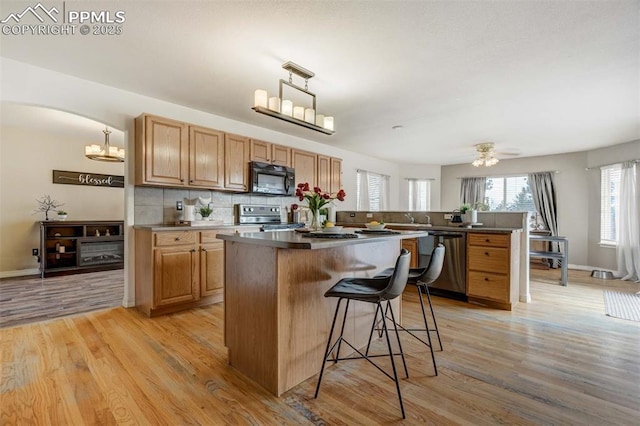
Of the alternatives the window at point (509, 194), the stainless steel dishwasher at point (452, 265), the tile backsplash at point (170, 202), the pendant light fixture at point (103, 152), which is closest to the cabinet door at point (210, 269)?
the tile backsplash at point (170, 202)

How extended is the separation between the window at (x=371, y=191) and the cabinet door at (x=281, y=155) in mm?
2410

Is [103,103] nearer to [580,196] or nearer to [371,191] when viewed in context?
[371,191]

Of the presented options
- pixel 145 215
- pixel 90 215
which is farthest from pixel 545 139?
pixel 90 215

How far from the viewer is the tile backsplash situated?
350 cm

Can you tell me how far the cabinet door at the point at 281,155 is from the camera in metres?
4.54

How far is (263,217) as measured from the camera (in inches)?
184

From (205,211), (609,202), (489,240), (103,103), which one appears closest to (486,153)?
(609,202)

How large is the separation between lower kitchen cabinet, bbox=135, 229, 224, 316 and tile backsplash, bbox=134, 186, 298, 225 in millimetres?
303

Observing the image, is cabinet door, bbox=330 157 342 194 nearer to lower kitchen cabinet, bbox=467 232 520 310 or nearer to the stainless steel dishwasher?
the stainless steel dishwasher

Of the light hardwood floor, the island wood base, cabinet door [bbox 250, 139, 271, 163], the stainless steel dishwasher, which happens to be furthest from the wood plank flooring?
the stainless steel dishwasher

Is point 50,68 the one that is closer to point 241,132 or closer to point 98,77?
point 98,77

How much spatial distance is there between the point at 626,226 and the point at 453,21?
560cm

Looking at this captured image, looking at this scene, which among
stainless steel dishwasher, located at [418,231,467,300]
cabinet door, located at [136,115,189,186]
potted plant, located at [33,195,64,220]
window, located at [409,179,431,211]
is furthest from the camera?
window, located at [409,179,431,211]

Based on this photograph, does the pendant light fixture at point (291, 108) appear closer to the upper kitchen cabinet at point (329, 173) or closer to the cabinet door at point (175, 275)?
the cabinet door at point (175, 275)
